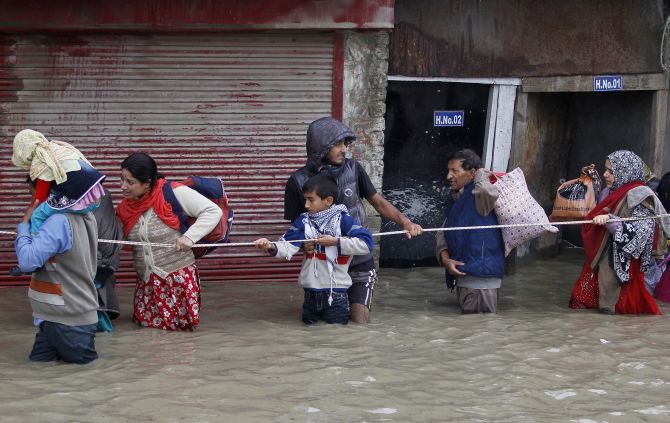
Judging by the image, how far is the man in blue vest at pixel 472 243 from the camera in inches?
315

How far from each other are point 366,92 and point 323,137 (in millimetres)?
1898

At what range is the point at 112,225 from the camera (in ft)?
23.5

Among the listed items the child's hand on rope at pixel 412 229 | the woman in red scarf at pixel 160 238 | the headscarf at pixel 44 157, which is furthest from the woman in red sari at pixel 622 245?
the headscarf at pixel 44 157

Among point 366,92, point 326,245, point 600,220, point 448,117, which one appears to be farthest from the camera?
point 448,117

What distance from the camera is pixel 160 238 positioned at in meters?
7.14

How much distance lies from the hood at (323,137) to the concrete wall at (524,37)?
251 cm

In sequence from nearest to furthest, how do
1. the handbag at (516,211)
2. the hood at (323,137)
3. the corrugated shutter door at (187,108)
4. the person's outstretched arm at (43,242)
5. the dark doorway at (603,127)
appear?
the person's outstretched arm at (43,242)
the hood at (323,137)
the handbag at (516,211)
the corrugated shutter door at (187,108)
the dark doorway at (603,127)

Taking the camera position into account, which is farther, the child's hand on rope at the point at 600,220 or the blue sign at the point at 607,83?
the blue sign at the point at 607,83

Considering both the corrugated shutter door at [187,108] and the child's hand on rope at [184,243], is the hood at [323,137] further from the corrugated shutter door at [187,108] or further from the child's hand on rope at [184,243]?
the corrugated shutter door at [187,108]

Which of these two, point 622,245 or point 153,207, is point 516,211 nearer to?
point 622,245

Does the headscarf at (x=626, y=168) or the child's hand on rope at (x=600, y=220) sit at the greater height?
the headscarf at (x=626, y=168)

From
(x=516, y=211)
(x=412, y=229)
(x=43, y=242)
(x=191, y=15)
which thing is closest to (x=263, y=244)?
(x=412, y=229)

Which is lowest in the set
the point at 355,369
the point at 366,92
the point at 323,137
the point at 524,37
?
the point at 355,369

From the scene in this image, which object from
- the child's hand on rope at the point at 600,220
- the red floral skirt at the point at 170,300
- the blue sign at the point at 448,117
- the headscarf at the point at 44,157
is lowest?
the red floral skirt at the point at 170,300
